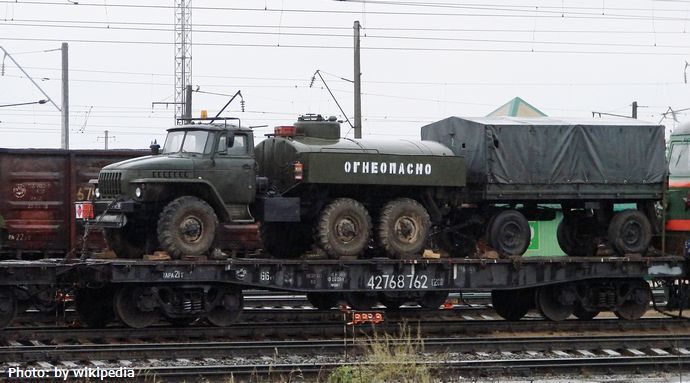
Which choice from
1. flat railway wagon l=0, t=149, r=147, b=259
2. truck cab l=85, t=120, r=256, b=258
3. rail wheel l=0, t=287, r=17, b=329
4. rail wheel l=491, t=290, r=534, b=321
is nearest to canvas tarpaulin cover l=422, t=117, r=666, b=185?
rail wheel l=491, t=290, r=534, b=321

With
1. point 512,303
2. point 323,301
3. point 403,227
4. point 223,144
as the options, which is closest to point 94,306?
point 223,144

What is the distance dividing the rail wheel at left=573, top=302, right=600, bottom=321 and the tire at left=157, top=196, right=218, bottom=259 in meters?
7.40

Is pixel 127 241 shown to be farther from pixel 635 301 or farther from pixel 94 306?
pixel 635 301

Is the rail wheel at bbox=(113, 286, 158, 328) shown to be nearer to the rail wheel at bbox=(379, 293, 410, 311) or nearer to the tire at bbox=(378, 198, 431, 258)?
the tire at bbox=(378, 198, 431, 258)

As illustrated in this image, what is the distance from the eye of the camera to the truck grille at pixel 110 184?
58.4 feet

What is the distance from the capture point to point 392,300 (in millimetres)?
20797

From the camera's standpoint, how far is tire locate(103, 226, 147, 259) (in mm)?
18656

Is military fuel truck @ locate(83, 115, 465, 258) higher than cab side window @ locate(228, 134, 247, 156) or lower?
lower

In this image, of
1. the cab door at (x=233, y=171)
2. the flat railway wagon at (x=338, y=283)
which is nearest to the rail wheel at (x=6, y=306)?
the flat railway wagon at (x=338, y=283)

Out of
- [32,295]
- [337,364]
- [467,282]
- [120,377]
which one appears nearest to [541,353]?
[467,282]

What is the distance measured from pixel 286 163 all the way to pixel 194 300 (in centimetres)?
284

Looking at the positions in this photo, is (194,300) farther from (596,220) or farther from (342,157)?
(596,220)

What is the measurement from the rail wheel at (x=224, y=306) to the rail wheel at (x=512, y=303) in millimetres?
5569

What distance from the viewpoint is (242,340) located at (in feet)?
59.9
